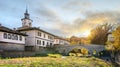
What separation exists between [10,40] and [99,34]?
154 ft

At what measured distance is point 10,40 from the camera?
1628 inches

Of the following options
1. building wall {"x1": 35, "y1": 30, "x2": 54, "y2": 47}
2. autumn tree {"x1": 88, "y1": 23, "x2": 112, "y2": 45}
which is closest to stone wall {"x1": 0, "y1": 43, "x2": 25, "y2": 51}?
building wall {"x1": 35, "y1": 30, "x2": 54, "y2": 47}

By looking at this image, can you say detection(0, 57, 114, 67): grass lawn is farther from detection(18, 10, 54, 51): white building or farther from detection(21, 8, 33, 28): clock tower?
detection(21, 8, 33, 28): clock tower

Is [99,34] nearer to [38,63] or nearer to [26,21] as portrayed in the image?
[26,21]

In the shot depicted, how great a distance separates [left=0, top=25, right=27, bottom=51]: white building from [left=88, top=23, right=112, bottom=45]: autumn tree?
40072 millimetres

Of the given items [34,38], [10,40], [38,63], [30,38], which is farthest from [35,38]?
[38,63]

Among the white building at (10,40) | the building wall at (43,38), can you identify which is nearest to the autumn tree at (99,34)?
the building wall at (43,38)

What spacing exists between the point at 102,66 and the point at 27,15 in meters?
44.7

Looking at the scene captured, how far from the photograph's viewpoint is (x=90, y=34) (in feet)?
279

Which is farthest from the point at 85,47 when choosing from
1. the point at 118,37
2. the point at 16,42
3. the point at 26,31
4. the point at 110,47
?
the point at 16,42

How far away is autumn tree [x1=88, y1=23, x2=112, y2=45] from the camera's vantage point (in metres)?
78.9

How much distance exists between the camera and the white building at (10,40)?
126 feet

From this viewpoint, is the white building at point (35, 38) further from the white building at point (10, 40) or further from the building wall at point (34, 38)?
the white building at point (10, 40)

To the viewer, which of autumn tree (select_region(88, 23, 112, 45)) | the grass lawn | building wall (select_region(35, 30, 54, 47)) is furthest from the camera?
autumn tree (select_region(88, 23, 112, 45))
